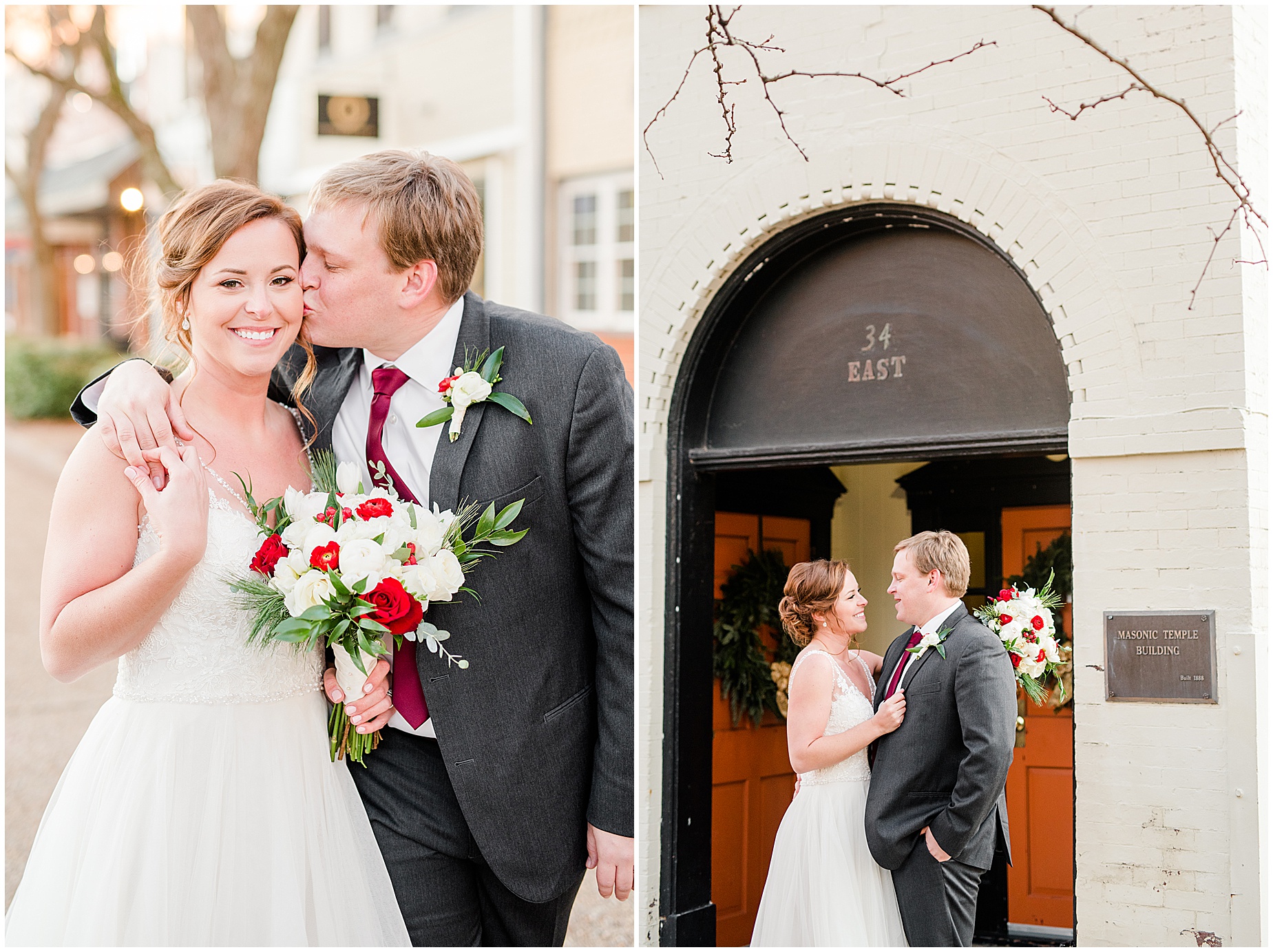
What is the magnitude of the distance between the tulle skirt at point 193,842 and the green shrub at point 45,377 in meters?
14.2

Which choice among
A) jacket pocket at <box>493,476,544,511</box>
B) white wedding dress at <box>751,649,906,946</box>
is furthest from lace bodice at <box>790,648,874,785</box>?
jacket pocket at <box>493,476,544,511</box>

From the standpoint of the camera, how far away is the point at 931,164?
13.0 ft

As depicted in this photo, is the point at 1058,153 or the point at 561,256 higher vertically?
the point at 561,256

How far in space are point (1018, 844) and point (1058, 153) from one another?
236cm

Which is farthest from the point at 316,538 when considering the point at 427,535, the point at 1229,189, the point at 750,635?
the point at 1229,189

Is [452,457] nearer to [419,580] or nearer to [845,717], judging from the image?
[419,580]

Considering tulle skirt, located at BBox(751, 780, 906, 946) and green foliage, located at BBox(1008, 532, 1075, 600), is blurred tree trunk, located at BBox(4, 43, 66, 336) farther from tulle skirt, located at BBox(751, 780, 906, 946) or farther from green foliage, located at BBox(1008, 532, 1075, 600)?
green foliage, located at BBox(1008, 532, 1075, 600)

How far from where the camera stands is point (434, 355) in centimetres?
302

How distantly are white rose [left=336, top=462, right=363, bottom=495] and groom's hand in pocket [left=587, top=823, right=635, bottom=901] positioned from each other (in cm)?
112

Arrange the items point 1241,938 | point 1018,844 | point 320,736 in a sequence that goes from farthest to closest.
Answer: point 1018,844 < point 1241,938 < point 320,736

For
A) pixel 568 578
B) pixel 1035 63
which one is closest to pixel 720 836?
pixel 568 578

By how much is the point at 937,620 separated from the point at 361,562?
1.89m

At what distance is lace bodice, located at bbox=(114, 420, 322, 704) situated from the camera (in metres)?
2.74

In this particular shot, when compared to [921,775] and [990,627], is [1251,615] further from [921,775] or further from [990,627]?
[921,775]
